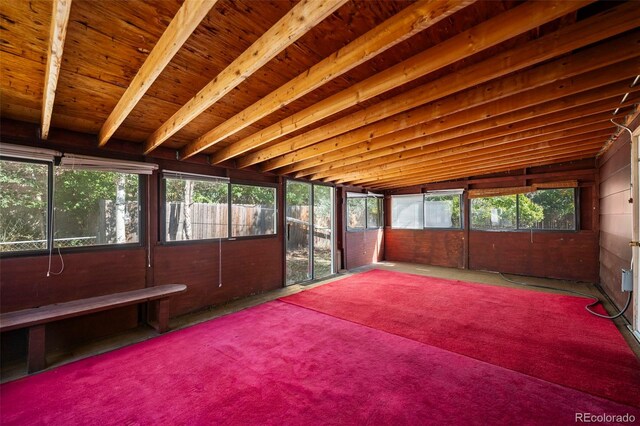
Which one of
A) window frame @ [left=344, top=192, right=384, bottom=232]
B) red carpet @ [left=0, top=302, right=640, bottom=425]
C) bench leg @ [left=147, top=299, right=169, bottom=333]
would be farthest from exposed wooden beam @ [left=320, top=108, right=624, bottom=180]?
bench leg @ [left=147, top=299, right=169, bottom=333]

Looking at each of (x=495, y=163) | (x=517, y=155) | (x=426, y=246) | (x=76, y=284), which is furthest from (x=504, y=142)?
(x=76, y=284)

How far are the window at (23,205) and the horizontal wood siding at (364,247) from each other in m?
5.59

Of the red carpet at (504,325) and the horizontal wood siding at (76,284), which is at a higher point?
the horizontal wood siding at (76,284)

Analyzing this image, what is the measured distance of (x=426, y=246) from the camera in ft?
24.6

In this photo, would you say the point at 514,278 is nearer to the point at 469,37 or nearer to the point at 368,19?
the point at 469,37

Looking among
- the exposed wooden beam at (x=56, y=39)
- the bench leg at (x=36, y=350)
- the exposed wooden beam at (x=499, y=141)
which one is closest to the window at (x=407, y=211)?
the exposed wooden beam at (x=499, y=141)

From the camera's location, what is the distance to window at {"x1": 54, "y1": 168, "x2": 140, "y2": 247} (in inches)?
116

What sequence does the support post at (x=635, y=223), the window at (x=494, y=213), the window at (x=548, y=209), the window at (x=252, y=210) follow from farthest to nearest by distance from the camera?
the window at (x=494, y=213), the window at (x=548, y=209), the window at (x=252, y=210), the support post at (x=635, y=223)

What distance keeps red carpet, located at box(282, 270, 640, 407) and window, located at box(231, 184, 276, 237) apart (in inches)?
55.4

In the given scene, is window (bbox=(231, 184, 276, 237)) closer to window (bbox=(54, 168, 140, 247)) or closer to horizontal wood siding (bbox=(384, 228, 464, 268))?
window (bbox=(54, 168, 140, 247))

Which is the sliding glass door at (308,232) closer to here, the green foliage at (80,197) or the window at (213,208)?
the window at (213,208)

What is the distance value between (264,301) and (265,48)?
3.75 meters

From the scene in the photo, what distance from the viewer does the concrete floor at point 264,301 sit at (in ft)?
8.56

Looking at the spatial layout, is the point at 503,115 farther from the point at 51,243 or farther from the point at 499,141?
the point at 51,243
